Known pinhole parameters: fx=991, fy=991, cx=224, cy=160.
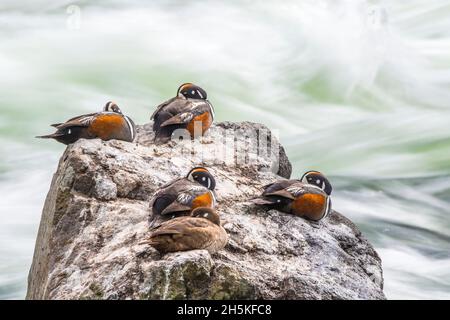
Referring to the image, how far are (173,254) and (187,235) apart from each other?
127mm

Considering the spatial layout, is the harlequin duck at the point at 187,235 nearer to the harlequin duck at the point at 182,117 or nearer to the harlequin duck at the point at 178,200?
the harlequin duck at the point at 178,200

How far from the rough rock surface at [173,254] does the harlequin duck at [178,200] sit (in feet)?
0.46

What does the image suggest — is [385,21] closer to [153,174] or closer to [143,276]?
[153,174]

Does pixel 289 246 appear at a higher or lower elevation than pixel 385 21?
lower

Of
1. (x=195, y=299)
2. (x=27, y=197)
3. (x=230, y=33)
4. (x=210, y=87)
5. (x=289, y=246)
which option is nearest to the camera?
(x=195, y=299)

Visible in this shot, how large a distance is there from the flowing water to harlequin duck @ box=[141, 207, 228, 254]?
578 centimetres

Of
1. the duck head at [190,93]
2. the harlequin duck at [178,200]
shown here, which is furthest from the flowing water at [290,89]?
the harlequin duck at [178,200]

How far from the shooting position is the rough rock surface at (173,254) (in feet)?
17.3

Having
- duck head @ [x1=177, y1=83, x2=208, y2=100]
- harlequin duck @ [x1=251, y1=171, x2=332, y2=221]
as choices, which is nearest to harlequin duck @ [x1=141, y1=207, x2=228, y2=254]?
harlequin duck @ [x1=251, y1=171, x2=332, y2=221]

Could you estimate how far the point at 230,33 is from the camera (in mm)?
19250

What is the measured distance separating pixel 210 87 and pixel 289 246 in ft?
36.7

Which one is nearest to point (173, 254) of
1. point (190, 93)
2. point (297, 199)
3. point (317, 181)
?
point (297, 199)

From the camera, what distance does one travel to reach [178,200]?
6004mm

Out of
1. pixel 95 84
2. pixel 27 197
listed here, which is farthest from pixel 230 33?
pixel 27 197
